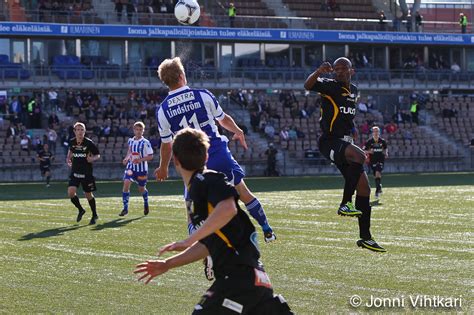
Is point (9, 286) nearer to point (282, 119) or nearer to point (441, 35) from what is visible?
point (282, 119)

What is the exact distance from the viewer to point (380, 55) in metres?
57.1

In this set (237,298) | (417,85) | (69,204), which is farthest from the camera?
(417,85)

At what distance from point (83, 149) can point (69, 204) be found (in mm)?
5590

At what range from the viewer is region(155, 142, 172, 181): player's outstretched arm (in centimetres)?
1045

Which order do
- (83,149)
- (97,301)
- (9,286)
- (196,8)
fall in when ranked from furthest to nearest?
(83,149) → (196,8) → (9,286) → (97,301)

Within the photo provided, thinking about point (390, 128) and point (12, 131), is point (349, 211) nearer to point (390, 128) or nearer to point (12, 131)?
point (12, 131)

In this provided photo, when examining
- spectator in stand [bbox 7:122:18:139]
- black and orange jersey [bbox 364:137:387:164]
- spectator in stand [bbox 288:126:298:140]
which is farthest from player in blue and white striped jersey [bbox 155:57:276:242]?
spectator in stand [bbox 288:126:298:140]

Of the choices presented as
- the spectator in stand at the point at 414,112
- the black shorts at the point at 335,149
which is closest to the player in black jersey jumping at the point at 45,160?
the spectator in stand at the point at 414,112

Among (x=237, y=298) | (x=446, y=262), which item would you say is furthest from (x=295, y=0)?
(x=237, y=298)

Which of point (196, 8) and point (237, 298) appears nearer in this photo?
point (237, 298)

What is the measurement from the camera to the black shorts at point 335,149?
1202 centimetres

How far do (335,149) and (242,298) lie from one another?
6.05 metres

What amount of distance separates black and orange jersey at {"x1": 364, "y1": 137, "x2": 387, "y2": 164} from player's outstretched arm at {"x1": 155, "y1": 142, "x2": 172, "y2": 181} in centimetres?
1818

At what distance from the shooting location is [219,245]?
20.9ft
